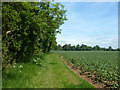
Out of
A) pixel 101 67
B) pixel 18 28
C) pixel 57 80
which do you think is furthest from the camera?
pixel 101 67

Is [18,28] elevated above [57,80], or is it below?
above

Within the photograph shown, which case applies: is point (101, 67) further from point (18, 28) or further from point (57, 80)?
point (18, 28)

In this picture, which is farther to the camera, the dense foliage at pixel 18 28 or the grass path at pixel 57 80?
the dense foliage at pixel 18 28

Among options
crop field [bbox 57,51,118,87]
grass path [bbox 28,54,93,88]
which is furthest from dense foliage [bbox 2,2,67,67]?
crop field [bbox 57,51,118,87]

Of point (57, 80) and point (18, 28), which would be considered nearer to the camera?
point (57, 80)

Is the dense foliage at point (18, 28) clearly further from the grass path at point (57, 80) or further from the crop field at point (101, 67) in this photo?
the crop field at point (101, 67)

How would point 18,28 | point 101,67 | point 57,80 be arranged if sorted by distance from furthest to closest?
point 101,67 < point 18,28 < point 57,80

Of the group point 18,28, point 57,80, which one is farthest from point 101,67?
point 18,28

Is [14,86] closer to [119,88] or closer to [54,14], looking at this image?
[119,88]

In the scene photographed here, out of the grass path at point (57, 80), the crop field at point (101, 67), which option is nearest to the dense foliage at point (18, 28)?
the grass path at point (57, 80)

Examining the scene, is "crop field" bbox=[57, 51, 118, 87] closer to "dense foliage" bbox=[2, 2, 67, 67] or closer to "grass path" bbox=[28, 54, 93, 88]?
"grass path" bbox=[28, 54, 93, 88]

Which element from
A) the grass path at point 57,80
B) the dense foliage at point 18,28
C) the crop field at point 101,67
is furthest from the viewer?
the crop field at point 101,67

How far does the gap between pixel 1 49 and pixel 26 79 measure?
199 centimetres

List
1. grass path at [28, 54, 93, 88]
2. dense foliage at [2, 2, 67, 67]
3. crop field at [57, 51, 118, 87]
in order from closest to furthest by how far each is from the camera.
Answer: grass path at [28, 54, 93, 88] → dense foliage at [2, 2, 67, 67] → crop field at [57, 51, 118, 87]
